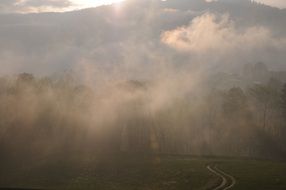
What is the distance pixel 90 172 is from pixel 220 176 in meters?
41.5

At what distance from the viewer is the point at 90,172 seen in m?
122

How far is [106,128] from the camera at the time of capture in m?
184

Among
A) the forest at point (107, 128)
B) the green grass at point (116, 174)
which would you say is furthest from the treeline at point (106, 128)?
the green grass at point (116, 174)

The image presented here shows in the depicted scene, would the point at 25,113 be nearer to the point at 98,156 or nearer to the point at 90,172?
the point at 98,156

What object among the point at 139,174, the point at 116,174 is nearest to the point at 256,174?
the point at 139,174

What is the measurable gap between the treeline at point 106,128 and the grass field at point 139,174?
17.4m

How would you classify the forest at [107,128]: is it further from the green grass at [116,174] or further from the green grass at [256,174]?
the green grass at [256,174]

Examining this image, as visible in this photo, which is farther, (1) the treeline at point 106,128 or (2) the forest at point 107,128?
(1) the treeline at point 106,128

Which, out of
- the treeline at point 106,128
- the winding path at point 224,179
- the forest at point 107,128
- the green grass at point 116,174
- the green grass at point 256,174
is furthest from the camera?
the treeline at point 106,128

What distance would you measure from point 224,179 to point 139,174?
96.7 ft

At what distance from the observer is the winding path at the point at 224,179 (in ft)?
280

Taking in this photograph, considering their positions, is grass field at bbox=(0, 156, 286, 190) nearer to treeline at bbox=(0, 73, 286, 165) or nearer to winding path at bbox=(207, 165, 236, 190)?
winding path at bbox=(207, 165, 236, 190)

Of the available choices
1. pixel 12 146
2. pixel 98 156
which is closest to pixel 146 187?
pixel 98 156

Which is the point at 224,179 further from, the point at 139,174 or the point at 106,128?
the point at 106,128
